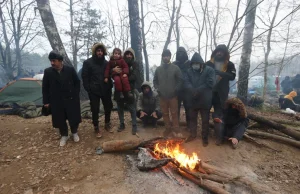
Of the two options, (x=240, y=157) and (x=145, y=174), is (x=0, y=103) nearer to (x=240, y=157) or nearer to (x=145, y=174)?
(x=145, y=174)

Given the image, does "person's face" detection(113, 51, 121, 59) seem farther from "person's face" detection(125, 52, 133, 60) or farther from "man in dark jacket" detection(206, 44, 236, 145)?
"man in dark jacket" detection(206, 44, 236, 145)

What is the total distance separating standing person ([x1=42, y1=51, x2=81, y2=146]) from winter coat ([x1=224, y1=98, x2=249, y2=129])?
139 inches

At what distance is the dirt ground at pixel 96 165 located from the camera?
309cm

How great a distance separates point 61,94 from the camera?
4.27 meters

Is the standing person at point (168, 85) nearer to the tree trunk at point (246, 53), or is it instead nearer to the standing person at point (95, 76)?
the standing person at point (95, 76)

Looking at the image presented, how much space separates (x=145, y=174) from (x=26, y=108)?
5535 millimetres

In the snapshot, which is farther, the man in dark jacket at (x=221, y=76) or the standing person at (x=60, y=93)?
the man in dark jacket at (x=221, y=76)

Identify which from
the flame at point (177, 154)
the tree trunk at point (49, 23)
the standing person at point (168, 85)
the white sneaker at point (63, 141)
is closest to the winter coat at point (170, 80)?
the standing person at point (168, 85)

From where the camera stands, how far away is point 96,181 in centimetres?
319

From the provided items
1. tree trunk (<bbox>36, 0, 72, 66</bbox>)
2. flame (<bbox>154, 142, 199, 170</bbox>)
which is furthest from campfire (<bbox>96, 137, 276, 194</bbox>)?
tree trunk (<bbox>36, 0, 72, 66</bbox>)

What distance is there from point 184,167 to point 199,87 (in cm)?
185

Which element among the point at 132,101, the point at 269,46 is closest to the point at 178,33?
the point at 269,46

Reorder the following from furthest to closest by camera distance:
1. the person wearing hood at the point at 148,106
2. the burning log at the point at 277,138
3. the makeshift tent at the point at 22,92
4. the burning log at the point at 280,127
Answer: the makeshift tent at the point at 22,92 → the person wearing hood at the point at 148,106 → the burning log at the point at 280,127 → the burning log at the point at 277,138

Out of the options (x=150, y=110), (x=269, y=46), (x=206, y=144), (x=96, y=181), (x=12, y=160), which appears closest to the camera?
(x=96, y=181)
